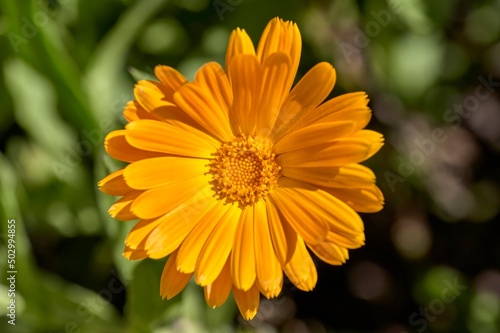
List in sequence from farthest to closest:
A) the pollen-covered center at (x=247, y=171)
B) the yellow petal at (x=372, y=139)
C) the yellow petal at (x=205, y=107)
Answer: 1. the pollen-covered center at (x=247, y=171)
2. the yellow petal at (x=205, y=107)
3. the yellow petal at (x=372, y=139)

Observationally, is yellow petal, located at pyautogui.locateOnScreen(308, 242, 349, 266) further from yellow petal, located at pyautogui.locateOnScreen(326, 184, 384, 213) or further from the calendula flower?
yellow petal, located at pyautogui.locateOnScreen(326, 184, 384, 213)

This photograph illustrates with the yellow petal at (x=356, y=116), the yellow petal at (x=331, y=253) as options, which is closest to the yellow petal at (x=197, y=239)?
the yellow petal at (x=331, y=253)

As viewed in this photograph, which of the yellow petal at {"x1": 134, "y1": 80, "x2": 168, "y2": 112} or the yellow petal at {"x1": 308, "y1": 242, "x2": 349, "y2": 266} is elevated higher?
the yellow petal at {"x1": 134, "y1": 80, "x2": 168, "y2": 112}

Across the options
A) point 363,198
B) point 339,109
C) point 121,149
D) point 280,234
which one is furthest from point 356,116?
point 121,149

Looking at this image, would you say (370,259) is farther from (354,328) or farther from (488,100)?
(488,100)

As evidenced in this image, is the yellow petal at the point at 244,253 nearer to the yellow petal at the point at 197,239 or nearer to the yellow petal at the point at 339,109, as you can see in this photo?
the yellow petal at the point at 197,239

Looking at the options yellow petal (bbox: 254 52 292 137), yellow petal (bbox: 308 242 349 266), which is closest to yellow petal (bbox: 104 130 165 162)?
yellow petal (bbox: 254 52 292 137)
